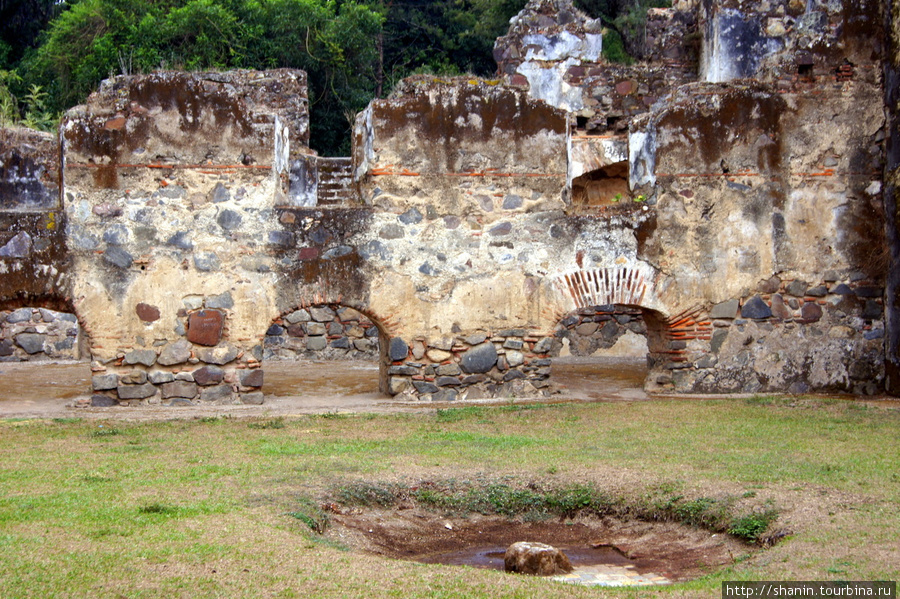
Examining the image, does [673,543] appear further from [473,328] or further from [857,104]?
[857,104]

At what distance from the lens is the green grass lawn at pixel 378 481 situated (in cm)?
441

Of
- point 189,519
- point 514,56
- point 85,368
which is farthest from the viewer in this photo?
point 514,56

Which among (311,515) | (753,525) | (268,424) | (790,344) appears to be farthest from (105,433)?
(790,344)

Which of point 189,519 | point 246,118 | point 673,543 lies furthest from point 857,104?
point 189,519

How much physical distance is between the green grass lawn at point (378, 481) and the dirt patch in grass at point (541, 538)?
0.70 feet

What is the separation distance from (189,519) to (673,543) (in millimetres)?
2541

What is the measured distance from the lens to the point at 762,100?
35.7ft

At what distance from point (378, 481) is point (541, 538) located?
45.7 inches

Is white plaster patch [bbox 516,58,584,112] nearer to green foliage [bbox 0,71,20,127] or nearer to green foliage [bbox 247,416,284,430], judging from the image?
green foliage [bbox 0,71,20,127]

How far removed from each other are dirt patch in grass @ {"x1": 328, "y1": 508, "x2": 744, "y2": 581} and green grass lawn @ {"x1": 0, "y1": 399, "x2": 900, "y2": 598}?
0.70ft

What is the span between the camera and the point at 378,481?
20.9ft

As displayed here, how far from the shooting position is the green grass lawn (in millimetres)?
4410

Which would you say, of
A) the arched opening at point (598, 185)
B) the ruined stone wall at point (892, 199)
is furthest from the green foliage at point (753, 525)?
the arched opening at point (598, 185)

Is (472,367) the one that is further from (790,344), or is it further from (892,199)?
(892,199)
